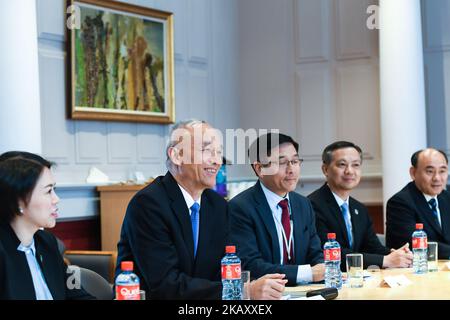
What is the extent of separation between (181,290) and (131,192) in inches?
123

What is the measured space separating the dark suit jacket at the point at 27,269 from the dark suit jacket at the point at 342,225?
1733 millimetres

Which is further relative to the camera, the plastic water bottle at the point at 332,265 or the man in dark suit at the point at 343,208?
the man in dark suit at the point at 343,208

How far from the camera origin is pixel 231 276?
2625mm

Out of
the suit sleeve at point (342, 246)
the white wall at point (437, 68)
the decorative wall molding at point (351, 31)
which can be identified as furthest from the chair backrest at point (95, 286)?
the decorative wall molding at point (351, 31)

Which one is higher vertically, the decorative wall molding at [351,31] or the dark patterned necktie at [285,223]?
the decorative wall molding at [351,31]

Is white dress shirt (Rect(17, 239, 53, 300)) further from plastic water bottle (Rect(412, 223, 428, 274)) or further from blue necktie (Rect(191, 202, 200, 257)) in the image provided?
plastic water bottle (Rect(412, 223, 428, 274))

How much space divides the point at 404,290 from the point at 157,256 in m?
1.00

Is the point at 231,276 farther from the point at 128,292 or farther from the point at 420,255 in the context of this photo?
the point at 420,255

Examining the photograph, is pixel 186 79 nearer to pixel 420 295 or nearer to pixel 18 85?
pixel 18 85

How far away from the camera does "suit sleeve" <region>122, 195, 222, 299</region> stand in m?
2.70

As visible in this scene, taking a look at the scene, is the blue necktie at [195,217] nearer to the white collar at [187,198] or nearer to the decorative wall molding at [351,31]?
the white collar at [187,198]

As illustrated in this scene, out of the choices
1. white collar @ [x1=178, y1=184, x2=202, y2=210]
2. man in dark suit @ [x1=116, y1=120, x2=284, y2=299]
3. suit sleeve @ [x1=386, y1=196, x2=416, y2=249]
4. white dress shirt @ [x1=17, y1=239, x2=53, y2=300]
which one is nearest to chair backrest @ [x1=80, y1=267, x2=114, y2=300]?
man in dark suit @ [x1=116, y1=120, x2=284, y2=299]

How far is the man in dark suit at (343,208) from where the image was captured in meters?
4.04
